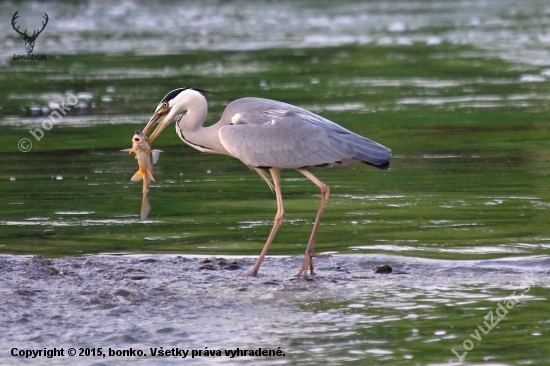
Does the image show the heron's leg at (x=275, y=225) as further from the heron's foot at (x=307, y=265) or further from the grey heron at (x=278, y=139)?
the heron's foot at (x=307, y=265)

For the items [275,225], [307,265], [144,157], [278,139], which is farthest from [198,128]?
[307,265]

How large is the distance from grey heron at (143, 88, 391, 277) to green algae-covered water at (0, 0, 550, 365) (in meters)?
0.78

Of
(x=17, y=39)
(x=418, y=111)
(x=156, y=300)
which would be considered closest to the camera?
(x=156, y=300)

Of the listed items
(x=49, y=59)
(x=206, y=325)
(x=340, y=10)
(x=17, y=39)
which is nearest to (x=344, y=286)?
(x=206, y=325)

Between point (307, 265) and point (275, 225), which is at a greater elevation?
point (275, 225)

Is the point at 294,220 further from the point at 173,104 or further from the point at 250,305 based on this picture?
the point at 250,305

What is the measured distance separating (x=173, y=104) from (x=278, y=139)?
0.94 m

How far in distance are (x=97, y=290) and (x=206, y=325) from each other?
1.11m

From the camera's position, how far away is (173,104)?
837cm

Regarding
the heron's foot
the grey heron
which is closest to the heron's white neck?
the grey heron

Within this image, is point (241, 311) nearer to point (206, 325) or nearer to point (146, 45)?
point (206, 325)

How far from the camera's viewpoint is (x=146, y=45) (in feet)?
87.4

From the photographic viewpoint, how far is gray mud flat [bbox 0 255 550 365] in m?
6.10

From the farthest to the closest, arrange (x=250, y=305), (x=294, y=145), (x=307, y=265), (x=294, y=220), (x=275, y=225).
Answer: (x=294, y=220) → (x=275, y=225) → (x=294, y=145) → (x=307, y=265) → (x=250, y=305)
